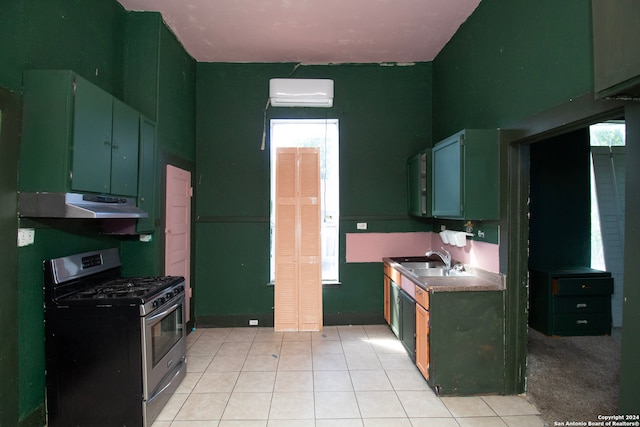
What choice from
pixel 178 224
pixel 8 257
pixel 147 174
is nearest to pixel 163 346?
pixel 8 257

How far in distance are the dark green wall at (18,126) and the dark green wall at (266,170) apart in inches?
36.4

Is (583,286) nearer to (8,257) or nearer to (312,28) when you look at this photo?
(312,28)

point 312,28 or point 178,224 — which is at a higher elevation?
point 312,28

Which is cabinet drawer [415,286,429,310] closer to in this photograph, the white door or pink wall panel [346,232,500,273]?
pink wall panel [346,232,500,273]

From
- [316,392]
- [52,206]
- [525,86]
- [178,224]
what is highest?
[525,86]

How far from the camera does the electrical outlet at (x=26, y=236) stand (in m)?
2.08

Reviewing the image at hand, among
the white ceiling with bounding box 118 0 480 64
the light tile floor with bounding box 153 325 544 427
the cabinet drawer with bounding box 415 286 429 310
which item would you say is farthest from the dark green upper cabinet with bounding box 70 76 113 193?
the cabinet drawer with bounding box 415 286 429 310

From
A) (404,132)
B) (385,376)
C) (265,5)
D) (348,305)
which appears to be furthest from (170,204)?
(404,132)

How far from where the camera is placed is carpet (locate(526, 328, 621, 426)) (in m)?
2.49

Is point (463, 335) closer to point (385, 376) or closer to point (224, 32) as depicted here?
point (385, 376)

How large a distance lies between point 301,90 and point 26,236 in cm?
321

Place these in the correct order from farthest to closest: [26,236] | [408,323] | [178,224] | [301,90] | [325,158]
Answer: [325,158] → [301,90] → [178,224] → [408,323] → [26,236]

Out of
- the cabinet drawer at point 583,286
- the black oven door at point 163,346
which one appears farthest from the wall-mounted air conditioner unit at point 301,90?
the cabinet drawer at point 583,286

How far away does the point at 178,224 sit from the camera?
385 centimetres
